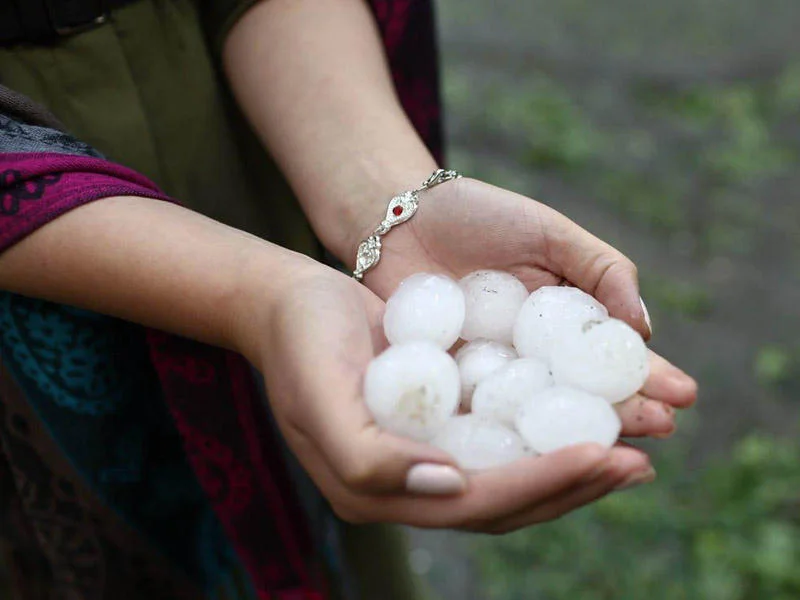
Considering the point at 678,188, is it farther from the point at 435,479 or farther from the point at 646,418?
the point at 435,479

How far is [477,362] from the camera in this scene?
1.09m

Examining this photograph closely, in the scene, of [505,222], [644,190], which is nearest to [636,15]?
[644,190]

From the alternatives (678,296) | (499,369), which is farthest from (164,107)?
(678,296)

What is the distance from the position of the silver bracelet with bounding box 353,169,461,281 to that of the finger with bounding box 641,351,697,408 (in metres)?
0.36

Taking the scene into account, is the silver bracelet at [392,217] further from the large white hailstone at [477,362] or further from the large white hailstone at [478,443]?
the large white hailstone at [478,443]

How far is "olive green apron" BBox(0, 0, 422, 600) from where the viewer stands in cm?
111

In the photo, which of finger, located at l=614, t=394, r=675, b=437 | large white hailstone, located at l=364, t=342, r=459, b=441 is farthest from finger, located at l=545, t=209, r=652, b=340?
large white hailstone, located at l=364, t=342, r=459, b=441

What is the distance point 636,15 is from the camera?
13.3 ft

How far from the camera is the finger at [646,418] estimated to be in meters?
0.97

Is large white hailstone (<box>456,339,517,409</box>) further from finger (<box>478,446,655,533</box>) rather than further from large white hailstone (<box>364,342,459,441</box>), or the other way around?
finger (<box>478,446,655,533</box>)

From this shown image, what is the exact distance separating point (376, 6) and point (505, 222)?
43cm

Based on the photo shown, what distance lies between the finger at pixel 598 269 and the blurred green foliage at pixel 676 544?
1.01 meters

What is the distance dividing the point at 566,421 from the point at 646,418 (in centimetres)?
9

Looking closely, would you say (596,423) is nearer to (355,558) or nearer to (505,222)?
(505,222)
